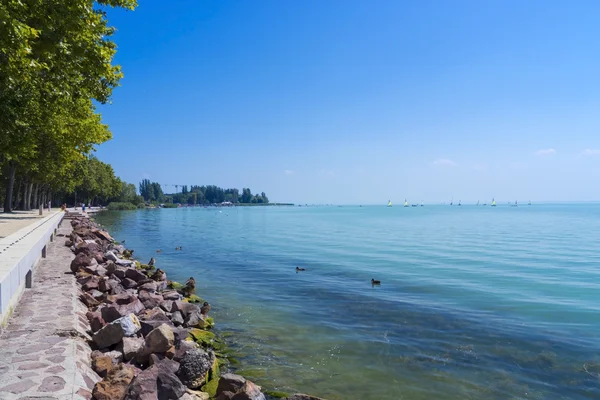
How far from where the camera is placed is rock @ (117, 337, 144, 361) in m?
8.42

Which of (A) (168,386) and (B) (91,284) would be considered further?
(B) (91,284)

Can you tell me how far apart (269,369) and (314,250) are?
84.3ft

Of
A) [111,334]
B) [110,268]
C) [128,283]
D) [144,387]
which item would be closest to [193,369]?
[144,387]

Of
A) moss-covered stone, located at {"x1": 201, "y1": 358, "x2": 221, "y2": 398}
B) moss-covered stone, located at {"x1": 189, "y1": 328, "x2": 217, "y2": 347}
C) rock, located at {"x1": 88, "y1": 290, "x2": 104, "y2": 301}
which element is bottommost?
moss-covered stone, located at {"x1": 189, "y1": 328, "x2": 217, "y2": 347}

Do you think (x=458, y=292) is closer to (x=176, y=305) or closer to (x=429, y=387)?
(x=429, y=387)

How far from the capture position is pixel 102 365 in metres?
7.59

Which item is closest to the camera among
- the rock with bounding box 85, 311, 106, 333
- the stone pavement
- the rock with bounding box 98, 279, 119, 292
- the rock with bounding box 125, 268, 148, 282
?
the stone pavement

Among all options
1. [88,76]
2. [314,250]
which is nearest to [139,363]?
[88,76]

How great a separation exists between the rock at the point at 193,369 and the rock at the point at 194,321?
14.1ft

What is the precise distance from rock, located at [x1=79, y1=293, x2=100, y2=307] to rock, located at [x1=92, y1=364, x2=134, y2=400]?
5209mm

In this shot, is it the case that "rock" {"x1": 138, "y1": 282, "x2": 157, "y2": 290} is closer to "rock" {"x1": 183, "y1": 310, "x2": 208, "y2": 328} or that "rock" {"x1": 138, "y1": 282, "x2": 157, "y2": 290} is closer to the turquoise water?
the turquoise water

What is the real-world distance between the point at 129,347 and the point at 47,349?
1573 mm

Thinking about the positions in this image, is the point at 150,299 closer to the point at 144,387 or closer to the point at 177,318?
the point at 177,318

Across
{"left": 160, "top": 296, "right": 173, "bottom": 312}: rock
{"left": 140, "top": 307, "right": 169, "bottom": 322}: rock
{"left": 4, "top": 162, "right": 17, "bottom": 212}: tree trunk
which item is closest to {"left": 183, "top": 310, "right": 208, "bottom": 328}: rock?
{"left": 160, "top": 296, "right": 173, "bottom": 312}: rock
